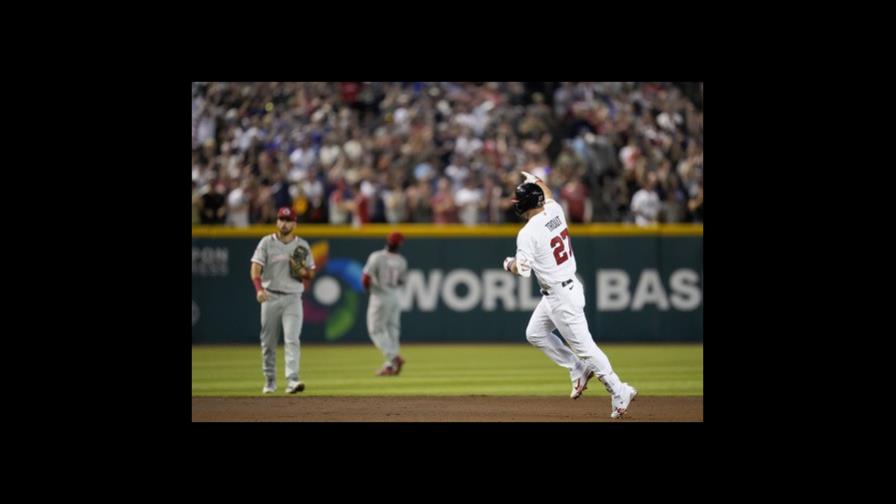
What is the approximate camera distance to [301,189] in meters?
21.1

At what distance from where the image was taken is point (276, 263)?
42.1ft

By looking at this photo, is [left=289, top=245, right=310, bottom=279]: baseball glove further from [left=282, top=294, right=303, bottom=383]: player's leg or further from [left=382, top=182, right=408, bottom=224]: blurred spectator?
[left=382, top=182, right=408, bottom=224]: blurred spectator

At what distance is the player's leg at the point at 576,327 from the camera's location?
1041 cm

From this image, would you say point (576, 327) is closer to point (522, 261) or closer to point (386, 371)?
point (522, 261)

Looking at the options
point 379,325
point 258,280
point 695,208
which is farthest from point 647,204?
point 258,280

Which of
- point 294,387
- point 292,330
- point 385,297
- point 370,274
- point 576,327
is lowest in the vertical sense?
point 294,387

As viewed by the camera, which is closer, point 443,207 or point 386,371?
point 386,371

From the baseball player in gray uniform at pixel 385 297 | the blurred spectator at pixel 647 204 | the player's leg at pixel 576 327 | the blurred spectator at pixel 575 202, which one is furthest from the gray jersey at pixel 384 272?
the blurred spectator at pixel 647 204

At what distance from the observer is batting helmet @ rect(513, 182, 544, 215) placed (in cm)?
1040

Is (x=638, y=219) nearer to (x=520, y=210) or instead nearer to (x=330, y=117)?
(x=330, y=117)

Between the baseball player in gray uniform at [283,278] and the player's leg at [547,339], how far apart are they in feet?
10.7

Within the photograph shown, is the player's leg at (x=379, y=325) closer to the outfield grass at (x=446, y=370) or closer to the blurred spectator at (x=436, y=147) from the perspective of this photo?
the outfield grass at (x=446, y=370)

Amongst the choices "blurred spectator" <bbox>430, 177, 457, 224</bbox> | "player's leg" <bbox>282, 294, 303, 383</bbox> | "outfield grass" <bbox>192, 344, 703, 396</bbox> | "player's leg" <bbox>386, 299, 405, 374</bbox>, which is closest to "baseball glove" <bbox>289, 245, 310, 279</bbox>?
"player's leg" <bbox>282, 294, 303, 383</bbox>

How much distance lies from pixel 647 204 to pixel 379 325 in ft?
24.2
